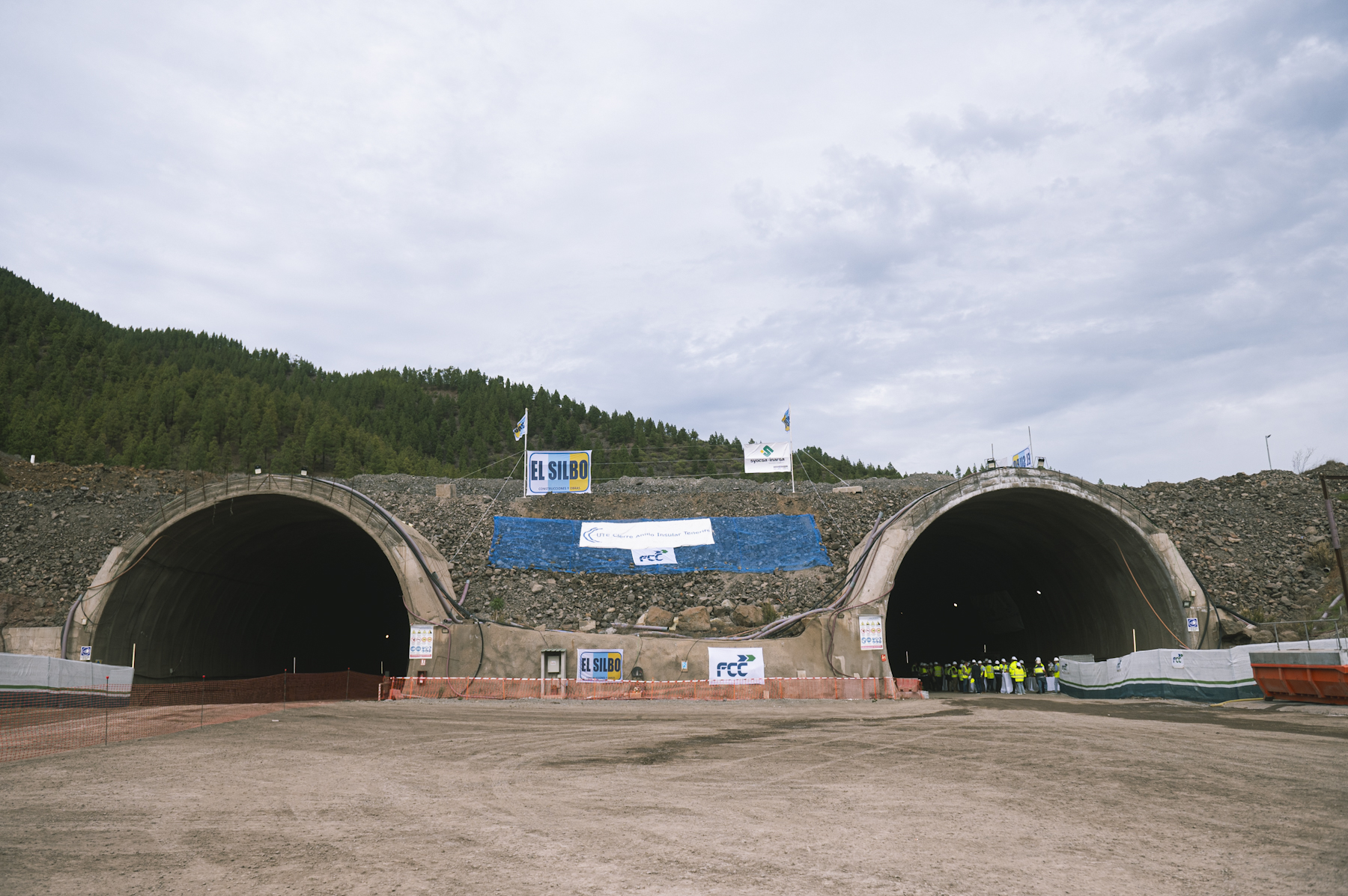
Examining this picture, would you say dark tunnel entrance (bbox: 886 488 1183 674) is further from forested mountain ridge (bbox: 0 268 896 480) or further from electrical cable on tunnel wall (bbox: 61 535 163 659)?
forested mountain ridge (bbox: 0 268 896 480)

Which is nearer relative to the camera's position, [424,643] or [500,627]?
[424,643]

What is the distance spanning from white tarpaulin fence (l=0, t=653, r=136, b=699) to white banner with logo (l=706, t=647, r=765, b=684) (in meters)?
17.8

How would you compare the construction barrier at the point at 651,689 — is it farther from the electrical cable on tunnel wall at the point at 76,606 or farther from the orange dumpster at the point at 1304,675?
the orange dumpster at the point at 1304,675

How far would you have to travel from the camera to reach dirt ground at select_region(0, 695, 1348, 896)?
6113mm

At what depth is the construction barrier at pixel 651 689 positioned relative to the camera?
26.3 meters

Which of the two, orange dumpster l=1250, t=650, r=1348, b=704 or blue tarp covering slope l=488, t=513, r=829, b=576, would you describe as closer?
orange dumpster l=1250, t=650, r=1348, b=704

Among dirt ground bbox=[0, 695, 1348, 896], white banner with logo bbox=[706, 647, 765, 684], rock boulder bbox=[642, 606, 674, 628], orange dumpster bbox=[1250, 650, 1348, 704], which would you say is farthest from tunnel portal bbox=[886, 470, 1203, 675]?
dirt ground bbox=[0, 695, 1348, 896]

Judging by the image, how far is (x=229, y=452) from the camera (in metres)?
98.1

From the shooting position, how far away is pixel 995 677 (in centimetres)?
3338

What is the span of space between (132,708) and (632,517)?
22.2 m

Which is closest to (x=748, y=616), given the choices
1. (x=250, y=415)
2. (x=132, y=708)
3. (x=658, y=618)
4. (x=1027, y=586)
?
(x=658, y=618)

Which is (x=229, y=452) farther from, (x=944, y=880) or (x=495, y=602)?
(x=944, y=880)

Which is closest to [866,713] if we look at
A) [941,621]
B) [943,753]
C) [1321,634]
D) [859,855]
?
[943,753]

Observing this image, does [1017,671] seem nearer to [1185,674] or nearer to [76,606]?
[1185,674]
